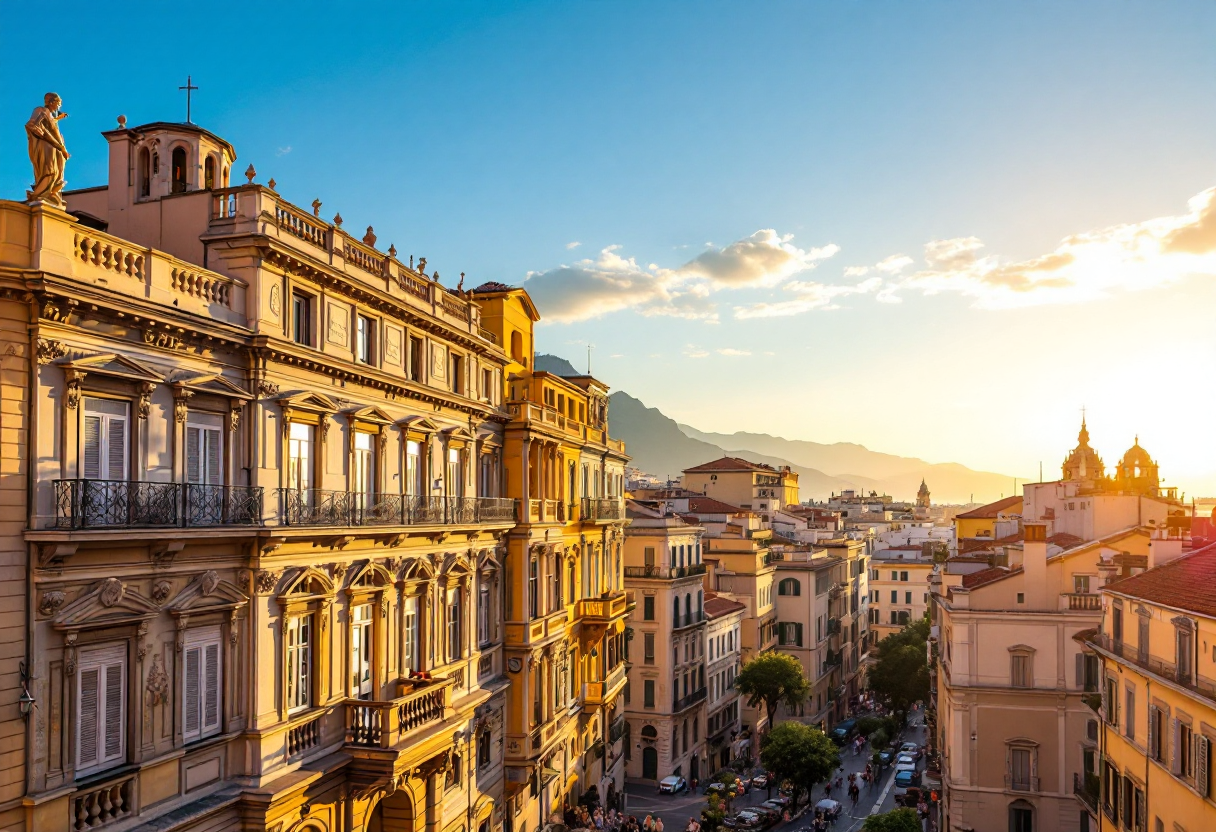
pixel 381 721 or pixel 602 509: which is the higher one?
pixel 602 509

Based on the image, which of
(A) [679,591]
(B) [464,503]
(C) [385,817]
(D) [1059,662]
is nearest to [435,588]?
(B) [464,503]

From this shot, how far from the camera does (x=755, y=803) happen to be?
5741 cm

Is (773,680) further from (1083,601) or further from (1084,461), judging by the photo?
(1084,461)

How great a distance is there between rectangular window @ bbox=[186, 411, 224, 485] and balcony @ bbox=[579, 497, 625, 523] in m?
25.1

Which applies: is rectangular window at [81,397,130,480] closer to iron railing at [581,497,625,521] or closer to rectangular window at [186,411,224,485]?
rectangular window at [186,411,224,485]

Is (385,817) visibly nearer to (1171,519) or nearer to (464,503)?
(464,503)

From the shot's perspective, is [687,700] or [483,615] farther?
[687,700]

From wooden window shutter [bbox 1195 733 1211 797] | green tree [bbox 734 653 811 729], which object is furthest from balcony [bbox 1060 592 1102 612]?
green tree [bbox 734 653 811 729]

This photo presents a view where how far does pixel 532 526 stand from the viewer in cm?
3762

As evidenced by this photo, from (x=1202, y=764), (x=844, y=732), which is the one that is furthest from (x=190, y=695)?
(x=844, y=732)

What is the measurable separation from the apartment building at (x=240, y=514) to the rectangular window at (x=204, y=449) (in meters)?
0.06

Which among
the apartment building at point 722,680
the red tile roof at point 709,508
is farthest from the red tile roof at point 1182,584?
the red tile roof at point 709,508

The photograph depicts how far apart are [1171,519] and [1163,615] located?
11.5m

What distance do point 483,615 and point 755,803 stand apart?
29757mm
